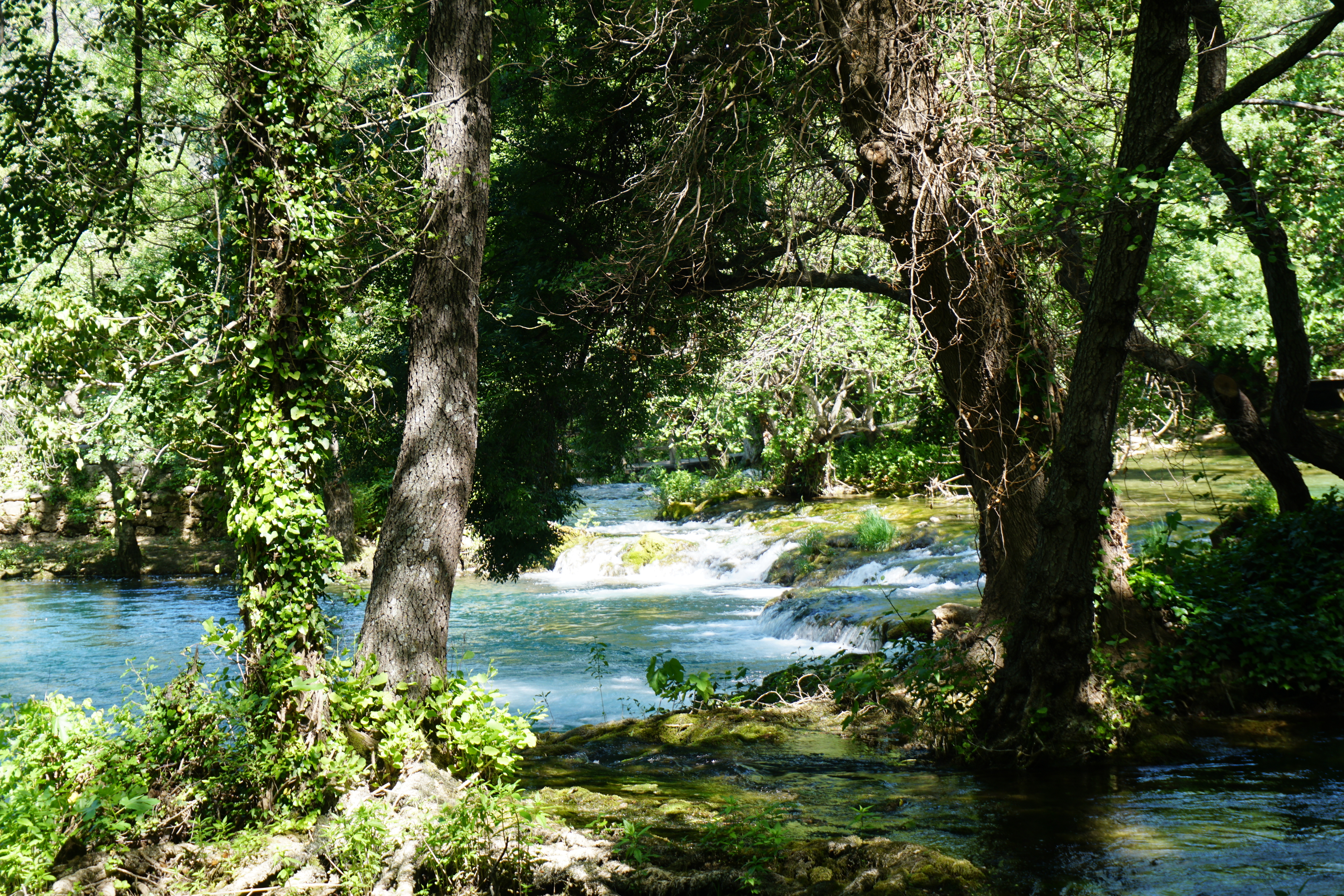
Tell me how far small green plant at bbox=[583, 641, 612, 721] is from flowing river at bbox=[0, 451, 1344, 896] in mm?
49

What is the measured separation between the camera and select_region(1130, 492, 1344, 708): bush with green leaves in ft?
24.7

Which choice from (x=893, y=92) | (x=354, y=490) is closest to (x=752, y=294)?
(x=893, y=92)

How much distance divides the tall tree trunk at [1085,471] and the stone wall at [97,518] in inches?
797

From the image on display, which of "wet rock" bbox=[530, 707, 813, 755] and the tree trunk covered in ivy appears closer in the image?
the tree trunk covered in ivy

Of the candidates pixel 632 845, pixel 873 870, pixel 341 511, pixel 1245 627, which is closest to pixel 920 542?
pixel 1245 627

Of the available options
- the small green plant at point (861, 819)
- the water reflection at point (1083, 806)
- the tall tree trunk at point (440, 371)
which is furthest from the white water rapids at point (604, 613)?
the small green plant at point (861, 819)

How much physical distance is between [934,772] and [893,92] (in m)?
4.68

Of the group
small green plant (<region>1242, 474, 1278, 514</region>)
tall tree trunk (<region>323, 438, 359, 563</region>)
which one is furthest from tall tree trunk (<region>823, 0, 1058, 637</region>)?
tall tree trunk (<region>323, 438, 359, 563</region>)

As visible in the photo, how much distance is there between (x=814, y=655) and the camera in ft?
38.0

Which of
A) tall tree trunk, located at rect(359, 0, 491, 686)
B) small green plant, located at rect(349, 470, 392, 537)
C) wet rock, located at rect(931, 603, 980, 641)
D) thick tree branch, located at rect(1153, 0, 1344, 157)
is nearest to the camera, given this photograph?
thick tree branch, located at rect(1153, 0, 1344, 157)

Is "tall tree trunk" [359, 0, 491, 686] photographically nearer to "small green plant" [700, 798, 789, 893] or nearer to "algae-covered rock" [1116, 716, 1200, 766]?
"small green plant" [700, 798, 789, 893]

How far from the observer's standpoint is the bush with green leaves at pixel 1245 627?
7520 millimetres

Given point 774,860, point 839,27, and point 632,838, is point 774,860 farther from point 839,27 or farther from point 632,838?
point 839,27

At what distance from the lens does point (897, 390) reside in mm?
16031
